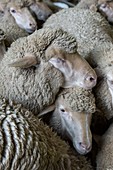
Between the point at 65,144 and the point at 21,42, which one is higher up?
the point at 21,42

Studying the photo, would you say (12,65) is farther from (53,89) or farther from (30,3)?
(30,3)

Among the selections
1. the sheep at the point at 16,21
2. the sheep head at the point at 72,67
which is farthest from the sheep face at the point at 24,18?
the sheep head at the point at 72,67

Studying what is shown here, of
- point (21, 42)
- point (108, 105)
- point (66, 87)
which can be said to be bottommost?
point (108, 105)

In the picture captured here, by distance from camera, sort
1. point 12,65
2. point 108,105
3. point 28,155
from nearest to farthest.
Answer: point 28,155 → point 12,65 → point 108,105

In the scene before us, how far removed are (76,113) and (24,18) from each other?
560 mm

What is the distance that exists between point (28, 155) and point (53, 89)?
27cm

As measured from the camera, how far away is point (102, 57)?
4.24 feet

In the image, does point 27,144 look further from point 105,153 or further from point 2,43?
point 2,43

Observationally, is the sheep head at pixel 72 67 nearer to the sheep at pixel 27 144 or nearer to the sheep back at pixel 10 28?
the sheep at pixel 27 144

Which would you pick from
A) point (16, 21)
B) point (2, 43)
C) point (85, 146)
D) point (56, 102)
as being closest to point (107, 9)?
point (16, 21)

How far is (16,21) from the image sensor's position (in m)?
1.57

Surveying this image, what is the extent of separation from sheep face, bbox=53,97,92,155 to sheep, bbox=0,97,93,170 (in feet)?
0.14

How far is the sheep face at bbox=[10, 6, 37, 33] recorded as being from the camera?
5.00 feet

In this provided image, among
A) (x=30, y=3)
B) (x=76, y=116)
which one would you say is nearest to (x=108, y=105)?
(x=76, y=116)
